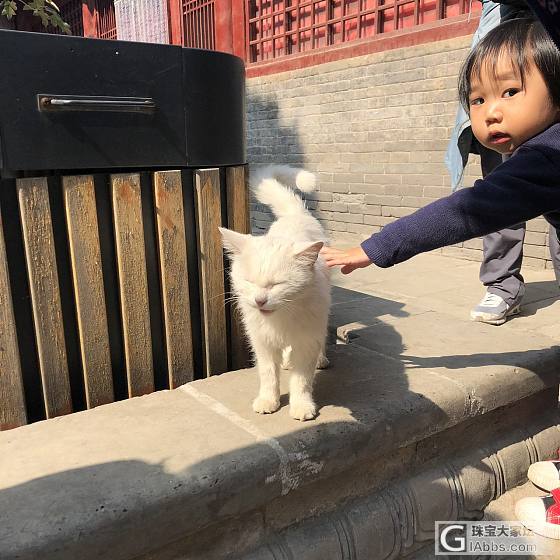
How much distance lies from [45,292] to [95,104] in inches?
26.3

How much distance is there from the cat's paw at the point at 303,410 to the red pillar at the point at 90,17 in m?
11.2

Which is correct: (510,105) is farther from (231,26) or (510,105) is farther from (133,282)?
(231,26)

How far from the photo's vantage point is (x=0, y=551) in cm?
121

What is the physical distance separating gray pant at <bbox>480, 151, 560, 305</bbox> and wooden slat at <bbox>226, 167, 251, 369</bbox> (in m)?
1.60

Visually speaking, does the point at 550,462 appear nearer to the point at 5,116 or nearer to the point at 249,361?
the point at 249,361

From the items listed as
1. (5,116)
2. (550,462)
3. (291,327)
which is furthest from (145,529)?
(550,462)

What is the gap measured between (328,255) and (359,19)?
16.1ft

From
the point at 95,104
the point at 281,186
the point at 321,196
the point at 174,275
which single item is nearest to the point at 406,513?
the point at 174,275

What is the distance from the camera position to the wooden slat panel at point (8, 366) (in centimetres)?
177

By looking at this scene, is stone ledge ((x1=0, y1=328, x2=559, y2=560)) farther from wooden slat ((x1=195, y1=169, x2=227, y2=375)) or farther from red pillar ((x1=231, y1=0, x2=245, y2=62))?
red pillar ((x1=231, y1=0, x2=245, y2=62))

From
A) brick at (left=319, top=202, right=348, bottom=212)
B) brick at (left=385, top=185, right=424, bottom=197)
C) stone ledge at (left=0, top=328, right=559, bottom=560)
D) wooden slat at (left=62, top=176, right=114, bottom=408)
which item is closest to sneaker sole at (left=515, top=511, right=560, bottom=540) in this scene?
stone ledge at (left=0, top=328, right=559, bottom=560)

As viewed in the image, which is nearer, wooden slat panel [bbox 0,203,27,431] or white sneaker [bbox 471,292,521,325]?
wooden slat panel [bbox 0,203,27,431]

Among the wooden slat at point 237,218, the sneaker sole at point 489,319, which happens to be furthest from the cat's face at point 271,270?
the sneaker sole at point 489,319

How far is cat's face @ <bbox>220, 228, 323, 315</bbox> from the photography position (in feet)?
5.48
